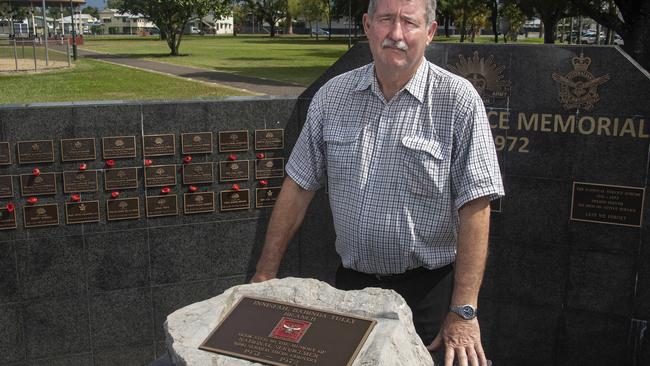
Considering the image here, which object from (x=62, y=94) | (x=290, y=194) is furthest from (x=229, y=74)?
(x=290, y=194)

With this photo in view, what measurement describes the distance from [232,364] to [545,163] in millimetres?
3009

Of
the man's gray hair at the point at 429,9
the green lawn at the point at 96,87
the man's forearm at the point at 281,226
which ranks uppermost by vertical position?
the man's gray hair at the point at 429,9

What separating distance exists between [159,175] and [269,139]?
0.86 metres

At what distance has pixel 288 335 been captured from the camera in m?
2.87

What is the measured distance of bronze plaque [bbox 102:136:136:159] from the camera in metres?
5.14

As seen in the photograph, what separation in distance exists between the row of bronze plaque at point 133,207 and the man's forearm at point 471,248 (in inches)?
112

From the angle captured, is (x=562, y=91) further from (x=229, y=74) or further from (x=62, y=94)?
(x=229, y=74)

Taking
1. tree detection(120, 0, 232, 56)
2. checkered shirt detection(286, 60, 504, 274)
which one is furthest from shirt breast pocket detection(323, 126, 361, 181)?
tree detection(120, 0, 232, 56)

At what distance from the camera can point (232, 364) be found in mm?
2764

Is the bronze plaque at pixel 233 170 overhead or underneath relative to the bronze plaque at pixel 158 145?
underneath

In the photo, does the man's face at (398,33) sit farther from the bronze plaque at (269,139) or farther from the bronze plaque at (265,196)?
the bronze plaque at (265,196)

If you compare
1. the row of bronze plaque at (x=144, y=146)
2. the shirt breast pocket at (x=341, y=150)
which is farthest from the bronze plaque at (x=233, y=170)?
the shirt breast pocket at (x=341, y=150)

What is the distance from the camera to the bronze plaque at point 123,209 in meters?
5.27

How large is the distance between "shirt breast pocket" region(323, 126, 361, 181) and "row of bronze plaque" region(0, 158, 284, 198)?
2346 mm
